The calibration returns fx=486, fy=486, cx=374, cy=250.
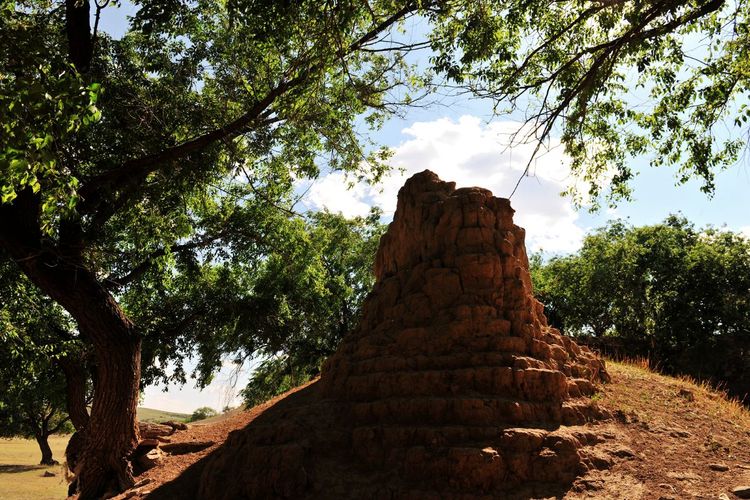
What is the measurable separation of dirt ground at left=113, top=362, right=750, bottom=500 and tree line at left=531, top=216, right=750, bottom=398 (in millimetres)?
11664

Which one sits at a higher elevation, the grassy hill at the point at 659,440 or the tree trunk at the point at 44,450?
the grassy hill at the point at 659,440

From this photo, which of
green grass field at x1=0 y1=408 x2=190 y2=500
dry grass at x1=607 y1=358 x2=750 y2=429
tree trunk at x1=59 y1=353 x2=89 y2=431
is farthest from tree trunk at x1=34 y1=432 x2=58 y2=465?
dry grass at x1=607 y1=358 x2=750 y2=429

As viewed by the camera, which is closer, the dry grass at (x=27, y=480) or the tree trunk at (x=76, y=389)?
the tree trunk at (x=76, y=389)

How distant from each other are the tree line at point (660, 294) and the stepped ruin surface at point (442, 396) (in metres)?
14.9

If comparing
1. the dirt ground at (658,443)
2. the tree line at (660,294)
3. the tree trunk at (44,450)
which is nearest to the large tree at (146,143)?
the dirt ground at (658,443)

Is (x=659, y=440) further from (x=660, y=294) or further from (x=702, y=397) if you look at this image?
(x=660, y=294)

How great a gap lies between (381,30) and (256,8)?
1.99 m

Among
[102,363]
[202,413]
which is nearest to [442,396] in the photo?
[102,363]

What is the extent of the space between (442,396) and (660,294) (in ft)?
81.6

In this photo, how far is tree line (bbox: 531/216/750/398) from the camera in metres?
24.2

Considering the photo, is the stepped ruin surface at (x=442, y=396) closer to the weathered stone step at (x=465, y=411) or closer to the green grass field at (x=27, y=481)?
the weathered stone step at (x=465, y=411)

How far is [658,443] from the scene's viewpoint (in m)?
8.38

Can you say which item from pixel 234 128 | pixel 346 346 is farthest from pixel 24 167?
pixel 346 346

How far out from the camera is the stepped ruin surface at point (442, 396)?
7168 mm
